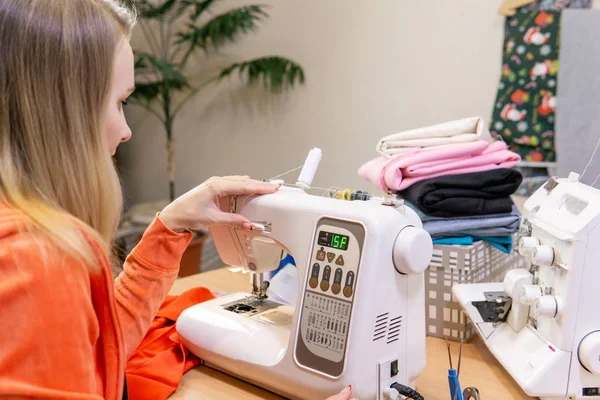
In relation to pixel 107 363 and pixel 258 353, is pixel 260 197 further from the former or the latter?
pixel 107 363

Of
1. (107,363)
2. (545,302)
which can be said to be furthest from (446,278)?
(107,363)

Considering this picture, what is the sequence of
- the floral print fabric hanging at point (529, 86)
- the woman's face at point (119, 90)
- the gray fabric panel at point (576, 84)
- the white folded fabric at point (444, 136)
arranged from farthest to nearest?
the floral print fabric hanging at point (529, 86) → the gray fabric panel at point (576, 84) → the white folded fabric at point (444, 136) → the woman's face at point (119, 90)

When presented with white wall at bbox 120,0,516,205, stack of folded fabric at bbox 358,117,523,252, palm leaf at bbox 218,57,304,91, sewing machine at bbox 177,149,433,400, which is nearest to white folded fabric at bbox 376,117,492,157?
stack of folded fabric at bbox 358,117,523,252

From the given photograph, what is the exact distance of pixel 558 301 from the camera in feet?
2.85

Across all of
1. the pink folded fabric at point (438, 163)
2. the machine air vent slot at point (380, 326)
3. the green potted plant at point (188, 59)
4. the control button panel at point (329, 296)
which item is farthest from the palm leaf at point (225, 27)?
the machine air vent slot at point (380, 326)

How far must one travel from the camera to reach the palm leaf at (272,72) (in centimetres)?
239

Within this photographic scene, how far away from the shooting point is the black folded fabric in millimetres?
1163

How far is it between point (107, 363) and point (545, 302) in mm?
642

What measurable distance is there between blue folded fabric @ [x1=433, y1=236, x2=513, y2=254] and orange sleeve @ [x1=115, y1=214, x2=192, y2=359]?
1.75ft

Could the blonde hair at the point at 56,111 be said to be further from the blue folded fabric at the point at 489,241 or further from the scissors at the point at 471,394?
the blue folded fabric at the point at 489,241

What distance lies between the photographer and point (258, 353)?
955 millimetres

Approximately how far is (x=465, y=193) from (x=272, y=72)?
55.5 inches

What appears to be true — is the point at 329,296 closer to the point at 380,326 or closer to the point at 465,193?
the point at 380,326

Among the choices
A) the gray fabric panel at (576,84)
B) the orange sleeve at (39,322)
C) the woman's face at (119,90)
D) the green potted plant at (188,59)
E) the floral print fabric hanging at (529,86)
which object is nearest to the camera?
the orange sleeve at (39,322)
